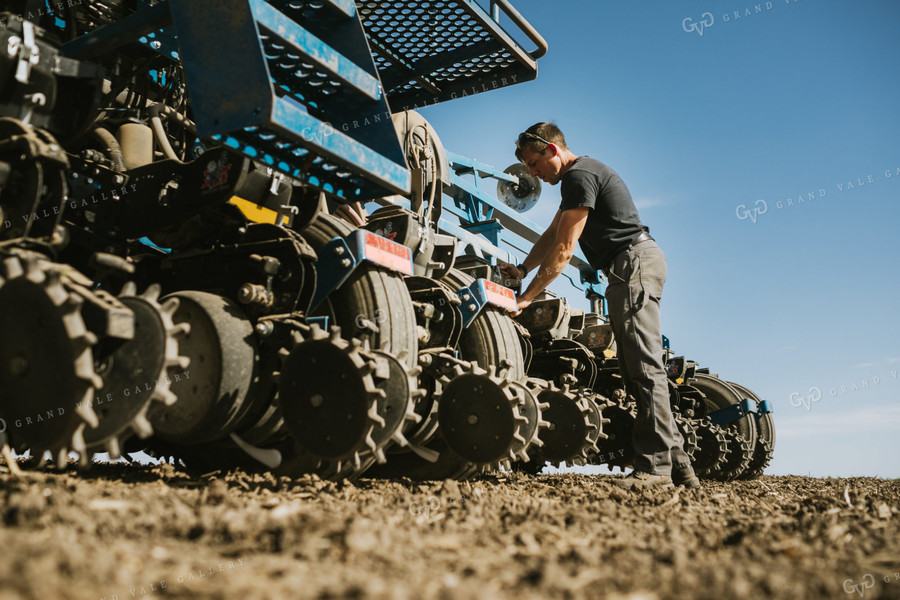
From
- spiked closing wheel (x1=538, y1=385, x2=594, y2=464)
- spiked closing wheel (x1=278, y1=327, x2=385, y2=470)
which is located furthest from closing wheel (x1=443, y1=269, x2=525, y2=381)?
spiked closing wheel (x1=278, y1=327, x2=385, y2=470)

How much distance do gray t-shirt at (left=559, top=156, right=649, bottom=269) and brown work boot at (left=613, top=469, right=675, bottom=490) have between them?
1.32m

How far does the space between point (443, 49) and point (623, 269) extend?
65.8 inches

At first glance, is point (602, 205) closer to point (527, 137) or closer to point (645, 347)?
point (527, 137)

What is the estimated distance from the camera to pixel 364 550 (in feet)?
4.96

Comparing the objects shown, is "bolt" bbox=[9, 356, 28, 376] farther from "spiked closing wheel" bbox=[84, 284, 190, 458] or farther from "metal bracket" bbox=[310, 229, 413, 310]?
Answer: "metal bracket" bbox=[310, 229, 413, 310]

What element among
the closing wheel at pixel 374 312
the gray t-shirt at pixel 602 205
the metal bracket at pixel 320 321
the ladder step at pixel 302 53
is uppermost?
the gray t-shirt at pixel 602 205

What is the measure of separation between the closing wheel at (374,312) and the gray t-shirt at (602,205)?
1613 millimetres

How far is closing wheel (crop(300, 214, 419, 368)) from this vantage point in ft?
10.2

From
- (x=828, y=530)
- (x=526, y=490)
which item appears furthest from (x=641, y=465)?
(x=828, y=530)

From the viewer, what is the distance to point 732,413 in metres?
7.81

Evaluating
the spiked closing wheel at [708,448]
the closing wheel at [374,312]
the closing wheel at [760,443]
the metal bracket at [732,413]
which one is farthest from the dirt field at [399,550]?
the closing wheel at [760,443]

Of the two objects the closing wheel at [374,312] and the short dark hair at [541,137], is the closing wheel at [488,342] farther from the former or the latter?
the short dark hair at [541,137]

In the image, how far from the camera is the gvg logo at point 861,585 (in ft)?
4.71

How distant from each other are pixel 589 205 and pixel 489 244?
3.17 meters
